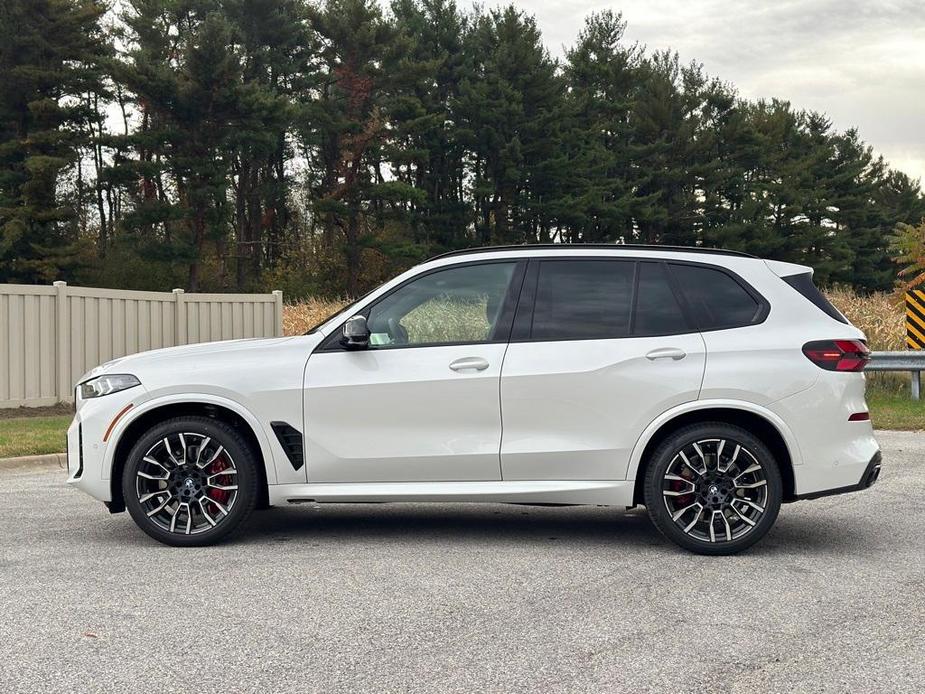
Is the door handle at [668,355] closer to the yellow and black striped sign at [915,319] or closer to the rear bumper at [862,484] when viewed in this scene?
the rear bumper at [862,484]

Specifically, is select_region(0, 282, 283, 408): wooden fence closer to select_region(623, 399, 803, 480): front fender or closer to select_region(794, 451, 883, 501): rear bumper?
select_region(623, 399, 803, 480): front fender

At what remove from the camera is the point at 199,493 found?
6.81 meters

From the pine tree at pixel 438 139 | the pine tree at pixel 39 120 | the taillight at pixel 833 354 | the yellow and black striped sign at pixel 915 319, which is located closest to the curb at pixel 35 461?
the taillight at pixel 833 354

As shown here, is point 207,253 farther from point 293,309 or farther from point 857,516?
point 857,516

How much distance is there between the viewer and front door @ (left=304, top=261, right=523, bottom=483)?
6.68 meters

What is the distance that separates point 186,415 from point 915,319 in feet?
55.4

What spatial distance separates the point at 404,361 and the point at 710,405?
187cm

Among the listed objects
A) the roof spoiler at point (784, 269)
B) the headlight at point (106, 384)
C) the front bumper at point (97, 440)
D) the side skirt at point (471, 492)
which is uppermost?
the roof spoiler at point (784, 269)

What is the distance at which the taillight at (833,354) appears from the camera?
Answer: 6.59 meters

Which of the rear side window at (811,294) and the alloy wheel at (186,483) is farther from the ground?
the rear side window at (811,294)

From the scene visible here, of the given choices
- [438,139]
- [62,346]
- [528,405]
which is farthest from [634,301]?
[438,139]

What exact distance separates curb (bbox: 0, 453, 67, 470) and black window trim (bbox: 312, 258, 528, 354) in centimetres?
588

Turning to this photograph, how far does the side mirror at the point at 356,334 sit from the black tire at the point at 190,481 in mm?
896

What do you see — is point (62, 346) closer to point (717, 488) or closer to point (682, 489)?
point (682, 489)
